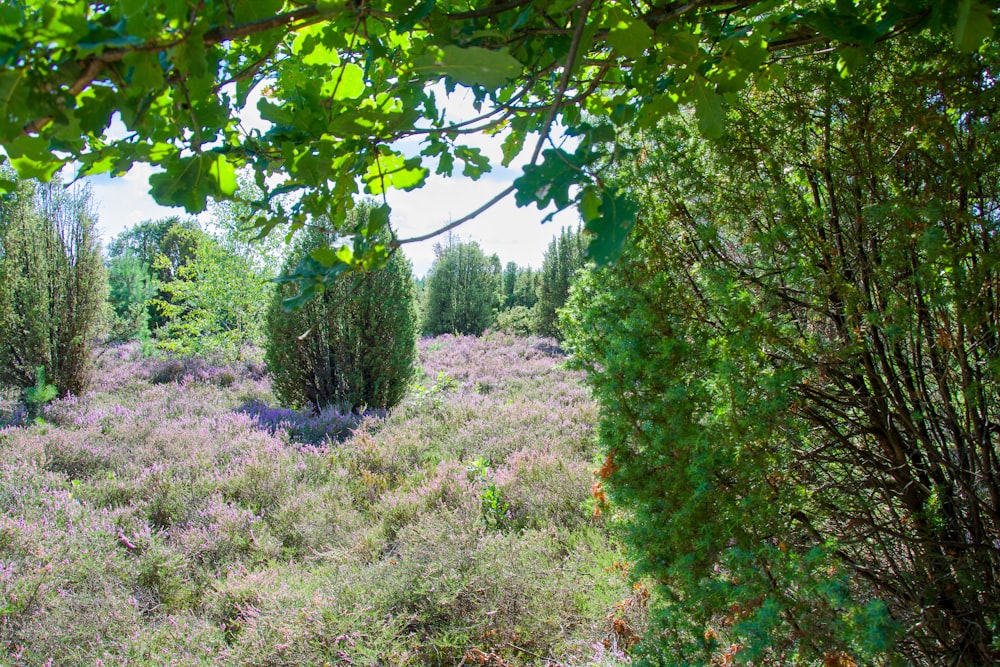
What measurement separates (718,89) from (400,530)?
3210 mm

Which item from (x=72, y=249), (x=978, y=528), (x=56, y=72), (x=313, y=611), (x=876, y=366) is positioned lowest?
(x=313, y=611)

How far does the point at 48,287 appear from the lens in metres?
8.52

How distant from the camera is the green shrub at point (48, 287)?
8.30 meters

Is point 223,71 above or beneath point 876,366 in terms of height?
above

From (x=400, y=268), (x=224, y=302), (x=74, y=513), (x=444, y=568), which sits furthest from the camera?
(x=224, y=302)

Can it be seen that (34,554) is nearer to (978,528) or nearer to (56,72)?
(56,72)

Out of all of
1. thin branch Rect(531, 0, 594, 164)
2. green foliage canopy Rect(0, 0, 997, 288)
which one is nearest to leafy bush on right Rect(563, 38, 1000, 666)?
green foliage canopy Rect(0, 0, 997, 288)

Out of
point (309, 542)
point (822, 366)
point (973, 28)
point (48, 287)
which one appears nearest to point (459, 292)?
point (48, 287)

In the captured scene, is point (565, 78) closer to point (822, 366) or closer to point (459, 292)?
point (822, 366)

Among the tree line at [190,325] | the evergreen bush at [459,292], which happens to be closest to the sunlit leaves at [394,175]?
the tree line at [190,325]

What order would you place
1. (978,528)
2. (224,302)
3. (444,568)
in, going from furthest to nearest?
(224,302) → (444,568) → (978,528)

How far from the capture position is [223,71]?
4.73ft

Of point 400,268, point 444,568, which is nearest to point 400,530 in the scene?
point 444,568

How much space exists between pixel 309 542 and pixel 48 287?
775 centimetres
